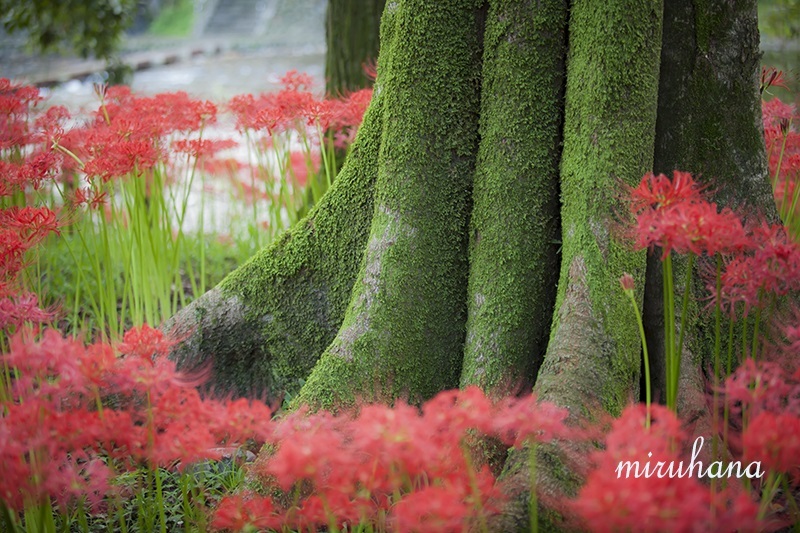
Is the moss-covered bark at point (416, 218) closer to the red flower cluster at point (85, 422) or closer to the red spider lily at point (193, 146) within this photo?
the red flower cluster at point (85, 422)

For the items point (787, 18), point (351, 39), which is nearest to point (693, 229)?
point (351, 39)

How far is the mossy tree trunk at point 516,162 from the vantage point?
1.99 m

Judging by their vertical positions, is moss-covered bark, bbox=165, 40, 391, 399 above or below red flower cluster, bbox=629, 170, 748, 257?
below

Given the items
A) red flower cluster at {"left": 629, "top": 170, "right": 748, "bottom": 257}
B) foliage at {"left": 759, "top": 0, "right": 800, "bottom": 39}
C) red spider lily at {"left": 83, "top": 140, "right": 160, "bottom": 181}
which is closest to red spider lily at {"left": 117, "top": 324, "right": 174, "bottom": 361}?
red spider lily at {"left": 83, "top": 140, "right": 160, "bottom": 181}

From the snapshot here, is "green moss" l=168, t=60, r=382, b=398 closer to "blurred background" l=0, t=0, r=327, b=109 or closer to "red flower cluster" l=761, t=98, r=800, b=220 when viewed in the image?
"blurred background" l=0, t=0, r=327, b=109

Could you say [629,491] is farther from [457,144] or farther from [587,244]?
[457,144]

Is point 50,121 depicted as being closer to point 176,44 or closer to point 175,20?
point 176,44

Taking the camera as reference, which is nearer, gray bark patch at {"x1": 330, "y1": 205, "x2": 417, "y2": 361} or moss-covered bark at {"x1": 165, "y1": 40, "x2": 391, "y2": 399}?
gray bark patch at {"x1": 330, "y1": 205, "x2": 417, "y2": 361}

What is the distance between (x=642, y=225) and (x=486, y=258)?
78 centimetres

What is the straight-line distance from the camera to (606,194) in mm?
1956

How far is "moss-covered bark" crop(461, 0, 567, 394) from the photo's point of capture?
212 centimetres

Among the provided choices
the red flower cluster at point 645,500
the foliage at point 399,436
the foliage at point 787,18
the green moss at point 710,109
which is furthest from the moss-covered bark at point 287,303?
the foliage at point 787,18

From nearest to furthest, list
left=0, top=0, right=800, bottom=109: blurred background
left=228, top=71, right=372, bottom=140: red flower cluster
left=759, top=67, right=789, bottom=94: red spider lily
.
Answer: left=759, top=67, right=789, bottom=94: red spider lily
left=228, top=71, right=372, bottom=140: red flower cluster
left=0, top=0, right=800, bottom=109: blurred background

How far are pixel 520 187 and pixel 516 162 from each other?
76mm
